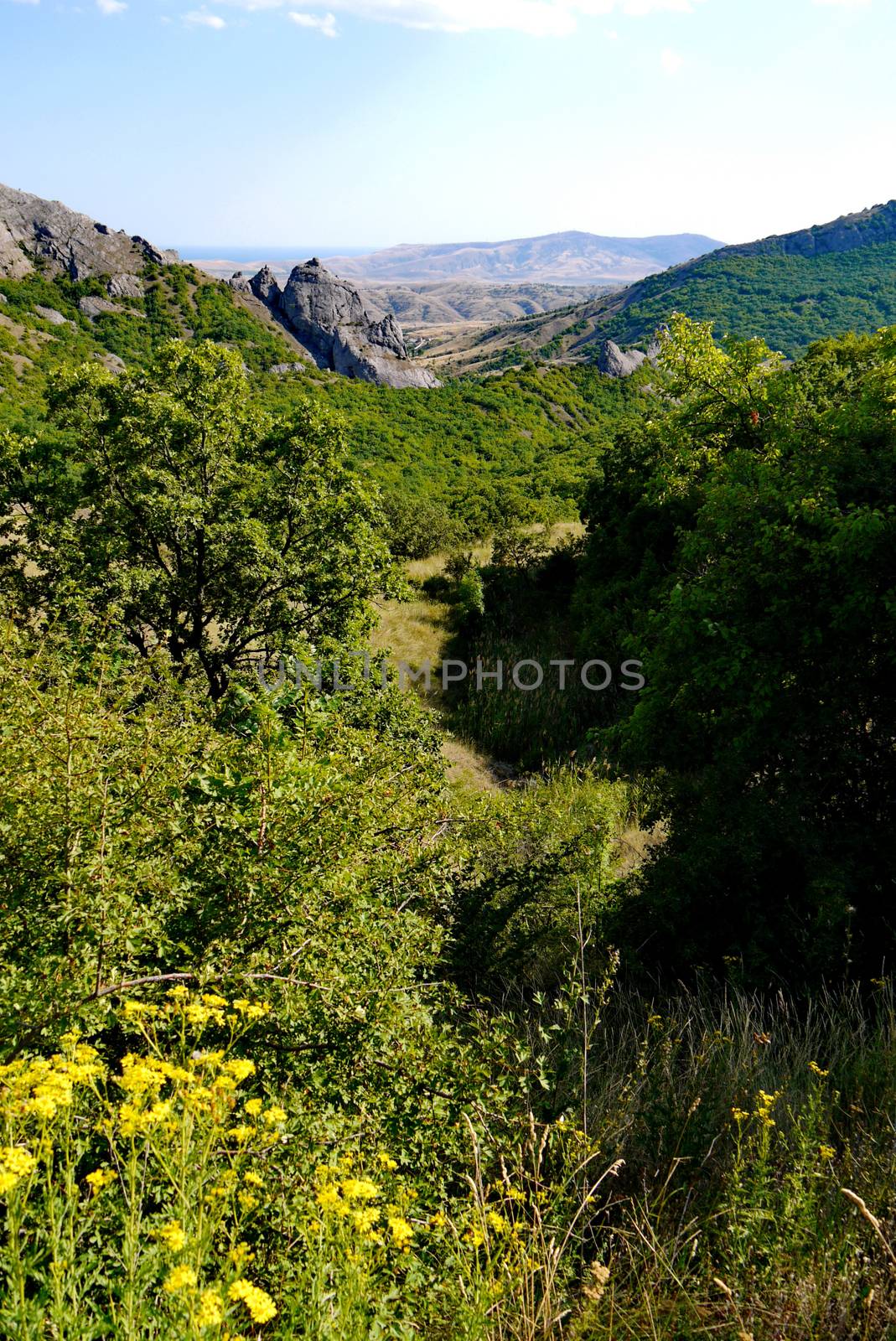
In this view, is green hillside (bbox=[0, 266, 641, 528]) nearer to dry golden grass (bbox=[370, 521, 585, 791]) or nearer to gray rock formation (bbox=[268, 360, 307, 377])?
gray rock formation (bbox=[268, 360, 307, 377])

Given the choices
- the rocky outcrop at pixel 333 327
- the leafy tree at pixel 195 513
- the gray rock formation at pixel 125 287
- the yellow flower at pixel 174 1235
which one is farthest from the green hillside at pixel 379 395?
the yellow flower at pixel 174 1235

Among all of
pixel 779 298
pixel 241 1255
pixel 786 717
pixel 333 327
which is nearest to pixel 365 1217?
pixel 241 1255

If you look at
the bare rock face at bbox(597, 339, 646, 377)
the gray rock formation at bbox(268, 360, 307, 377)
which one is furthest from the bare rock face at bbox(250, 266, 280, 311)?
the bare rock face at bbox(597, 339, 646, 377)

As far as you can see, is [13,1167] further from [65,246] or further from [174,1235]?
[65,246]

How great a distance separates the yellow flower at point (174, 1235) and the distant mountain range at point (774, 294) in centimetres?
7935

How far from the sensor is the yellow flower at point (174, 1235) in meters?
1.64

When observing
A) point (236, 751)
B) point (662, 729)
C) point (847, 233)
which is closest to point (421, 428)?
point (662, 729)

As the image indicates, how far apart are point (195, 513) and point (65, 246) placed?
77.4m

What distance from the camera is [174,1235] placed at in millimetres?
1650

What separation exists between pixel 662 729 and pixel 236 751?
5.21 metres

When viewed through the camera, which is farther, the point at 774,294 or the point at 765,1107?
the point at 774,294

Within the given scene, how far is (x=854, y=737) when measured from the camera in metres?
6.30

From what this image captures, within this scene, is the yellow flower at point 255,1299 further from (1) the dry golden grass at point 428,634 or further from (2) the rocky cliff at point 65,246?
(2) the rocky cliff at point 65,246

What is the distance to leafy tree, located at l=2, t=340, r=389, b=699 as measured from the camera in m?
10.6
